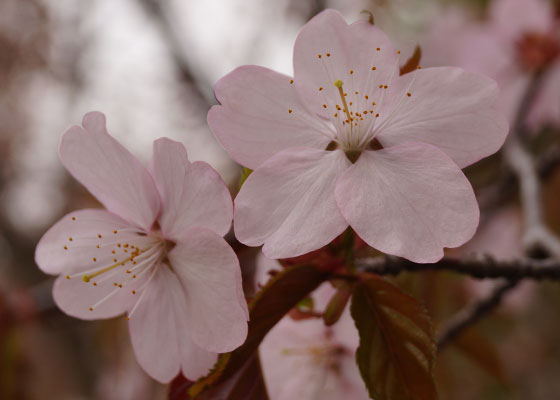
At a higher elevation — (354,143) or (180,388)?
(354,143)

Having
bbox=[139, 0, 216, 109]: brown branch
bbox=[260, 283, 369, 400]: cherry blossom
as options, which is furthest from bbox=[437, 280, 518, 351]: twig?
bbox=[139, 0, 216, 109]: brown branch

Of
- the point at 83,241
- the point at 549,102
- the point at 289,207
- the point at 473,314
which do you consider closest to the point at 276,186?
the point at 289,207

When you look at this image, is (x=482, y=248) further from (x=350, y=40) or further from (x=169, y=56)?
(x=169, y=56)

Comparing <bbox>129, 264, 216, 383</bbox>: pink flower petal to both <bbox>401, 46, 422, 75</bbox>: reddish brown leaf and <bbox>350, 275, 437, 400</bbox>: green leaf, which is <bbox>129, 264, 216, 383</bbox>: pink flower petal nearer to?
<bbox>350, 275, 437, 400</bbox>: green leaf

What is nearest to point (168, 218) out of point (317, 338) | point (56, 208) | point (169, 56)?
point (317, 338)

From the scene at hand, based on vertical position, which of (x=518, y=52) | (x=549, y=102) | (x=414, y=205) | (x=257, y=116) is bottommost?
(x=549, y=102)

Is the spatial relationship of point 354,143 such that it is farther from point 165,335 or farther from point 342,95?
point 165,335
